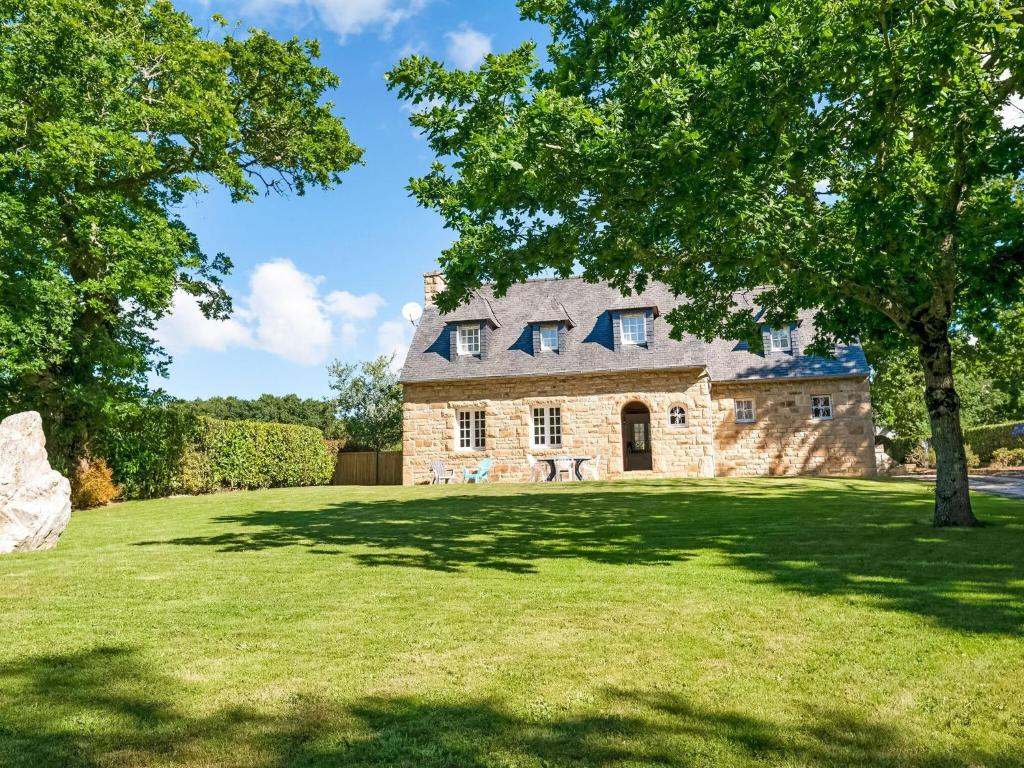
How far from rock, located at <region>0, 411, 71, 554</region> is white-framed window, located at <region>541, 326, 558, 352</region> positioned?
18.7 metres

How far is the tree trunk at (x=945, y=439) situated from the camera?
30.9 ft

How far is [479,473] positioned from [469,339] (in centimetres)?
563

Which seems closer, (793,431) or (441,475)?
(793,431)

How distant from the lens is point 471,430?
86.8 ft

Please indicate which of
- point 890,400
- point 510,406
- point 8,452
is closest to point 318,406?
point 510,406

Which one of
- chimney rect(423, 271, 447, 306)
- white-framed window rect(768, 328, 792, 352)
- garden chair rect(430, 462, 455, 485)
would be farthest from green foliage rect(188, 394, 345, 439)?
white-framed window rect(768, 328, 792, 352)

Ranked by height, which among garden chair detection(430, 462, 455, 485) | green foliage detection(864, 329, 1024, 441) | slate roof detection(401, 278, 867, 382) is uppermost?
slate roof detection(401, 278, 867, 382)

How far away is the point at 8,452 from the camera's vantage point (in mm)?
9336

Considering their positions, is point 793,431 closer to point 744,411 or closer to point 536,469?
point 744,411

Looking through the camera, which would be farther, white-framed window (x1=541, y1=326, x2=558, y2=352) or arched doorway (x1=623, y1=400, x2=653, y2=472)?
arched doorway (x1=623, y1=400, x2=653, y2=472)

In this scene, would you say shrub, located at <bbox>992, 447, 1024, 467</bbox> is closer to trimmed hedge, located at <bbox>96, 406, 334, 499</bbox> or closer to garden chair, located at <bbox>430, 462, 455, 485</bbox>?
garden chair, located at <bbox>430, 462, 455, 485</bbox>

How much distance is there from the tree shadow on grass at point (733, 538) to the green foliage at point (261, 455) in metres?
8.32

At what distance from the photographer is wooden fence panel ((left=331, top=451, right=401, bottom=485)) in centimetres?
3000

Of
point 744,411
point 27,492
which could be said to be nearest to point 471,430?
point 744,411
